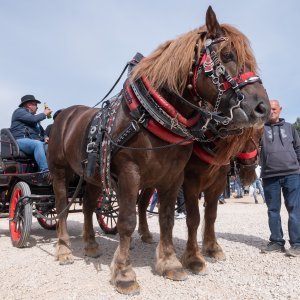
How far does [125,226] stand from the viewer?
331cm

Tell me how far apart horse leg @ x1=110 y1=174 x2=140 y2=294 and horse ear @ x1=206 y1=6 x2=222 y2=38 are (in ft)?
4.65

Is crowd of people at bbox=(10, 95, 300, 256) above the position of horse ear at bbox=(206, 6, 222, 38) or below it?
below

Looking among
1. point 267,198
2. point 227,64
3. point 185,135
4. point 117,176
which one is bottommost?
point 267,198

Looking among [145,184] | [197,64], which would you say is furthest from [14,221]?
[197,64]

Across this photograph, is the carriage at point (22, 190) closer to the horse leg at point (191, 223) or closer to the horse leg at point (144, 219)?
the horse leg at point (144, 219)

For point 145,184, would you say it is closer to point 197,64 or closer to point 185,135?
point 185,135

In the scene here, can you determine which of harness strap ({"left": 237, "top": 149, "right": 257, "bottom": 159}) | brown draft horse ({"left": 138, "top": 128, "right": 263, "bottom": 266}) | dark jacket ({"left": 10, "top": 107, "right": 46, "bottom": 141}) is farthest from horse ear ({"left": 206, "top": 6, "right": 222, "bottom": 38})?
dark jacket ({"left": 10, "top": 107, "right": 46, "bottom": 141})

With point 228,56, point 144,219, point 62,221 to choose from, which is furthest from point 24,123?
point 228,56

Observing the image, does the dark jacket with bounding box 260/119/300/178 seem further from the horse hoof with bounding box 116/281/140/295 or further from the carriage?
the horse hoof with bounding box 116/281/140/295

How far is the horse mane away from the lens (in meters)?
3.05

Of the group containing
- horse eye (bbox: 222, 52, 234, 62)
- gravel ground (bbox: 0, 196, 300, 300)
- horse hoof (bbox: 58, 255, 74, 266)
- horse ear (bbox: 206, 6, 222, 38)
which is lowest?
gravel ground (bbox: 0, 196, 300, 300)

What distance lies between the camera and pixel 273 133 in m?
4.92

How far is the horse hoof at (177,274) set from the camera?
11.4 feet

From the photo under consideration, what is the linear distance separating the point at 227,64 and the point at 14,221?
408 centimetres
